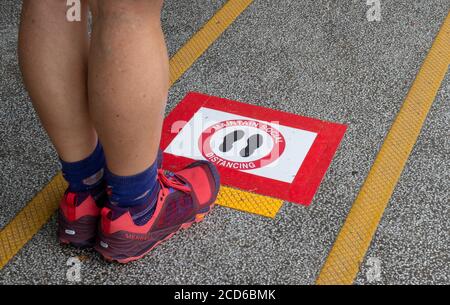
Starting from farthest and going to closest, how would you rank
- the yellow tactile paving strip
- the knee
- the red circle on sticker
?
1. the red circle on sticker
2. the yellow tactile paving strip
3. the knee

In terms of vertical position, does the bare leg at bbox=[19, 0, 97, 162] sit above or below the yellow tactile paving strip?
above

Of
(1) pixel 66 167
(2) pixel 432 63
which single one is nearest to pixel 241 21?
(2) pixel 432 63

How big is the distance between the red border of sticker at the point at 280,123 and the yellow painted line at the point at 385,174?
0.19 m

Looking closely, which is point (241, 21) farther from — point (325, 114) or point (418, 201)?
point (418, 201)

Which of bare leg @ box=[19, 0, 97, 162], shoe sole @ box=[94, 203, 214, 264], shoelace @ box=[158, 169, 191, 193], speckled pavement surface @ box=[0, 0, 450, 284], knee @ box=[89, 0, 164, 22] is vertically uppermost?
knee @ box=[89, 0, 164, 22]

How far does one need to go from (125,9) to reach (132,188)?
0.58m

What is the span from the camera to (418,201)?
281 cm

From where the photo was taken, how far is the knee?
2.03m

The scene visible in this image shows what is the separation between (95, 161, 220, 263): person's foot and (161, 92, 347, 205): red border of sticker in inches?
8.5

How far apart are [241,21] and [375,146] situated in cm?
125

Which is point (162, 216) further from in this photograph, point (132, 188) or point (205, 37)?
point (205, 37)

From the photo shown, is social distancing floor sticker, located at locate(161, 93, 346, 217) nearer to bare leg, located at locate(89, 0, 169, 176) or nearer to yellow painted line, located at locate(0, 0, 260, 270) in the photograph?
yellow painted line, located at locate(0, 0, 260, 270)

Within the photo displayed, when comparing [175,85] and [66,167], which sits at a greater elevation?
[66,167]

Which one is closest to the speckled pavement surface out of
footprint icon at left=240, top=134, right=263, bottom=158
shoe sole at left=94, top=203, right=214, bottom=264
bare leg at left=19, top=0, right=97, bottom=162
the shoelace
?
shoe sole at left=94, top=203, right=214, bottom=264
